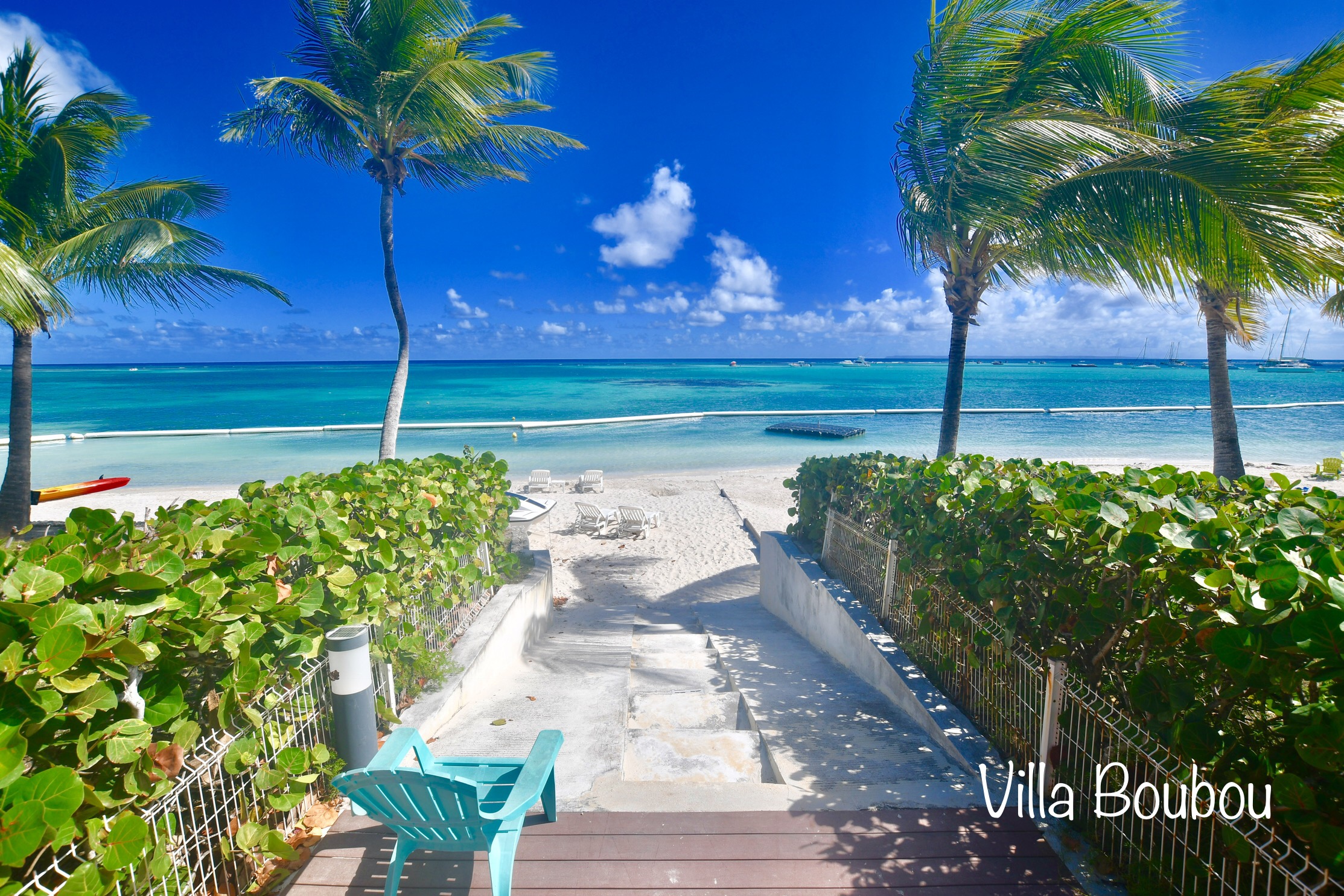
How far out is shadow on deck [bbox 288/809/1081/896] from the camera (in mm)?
2439

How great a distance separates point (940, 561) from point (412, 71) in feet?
29.5

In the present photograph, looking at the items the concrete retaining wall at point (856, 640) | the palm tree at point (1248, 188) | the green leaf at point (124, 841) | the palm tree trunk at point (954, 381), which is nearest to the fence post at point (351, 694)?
the green leaf at point (124, 841)

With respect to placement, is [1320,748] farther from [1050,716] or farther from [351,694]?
[351,694]

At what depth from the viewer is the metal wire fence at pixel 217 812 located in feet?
6.25

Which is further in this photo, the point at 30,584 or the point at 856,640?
the point at 856,640

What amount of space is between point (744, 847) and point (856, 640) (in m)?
2.97

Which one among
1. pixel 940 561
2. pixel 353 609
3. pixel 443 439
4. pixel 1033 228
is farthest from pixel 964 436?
pixel 353 609

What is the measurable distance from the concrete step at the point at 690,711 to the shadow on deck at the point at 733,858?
5.66 ft

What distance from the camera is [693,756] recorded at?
12.8ft

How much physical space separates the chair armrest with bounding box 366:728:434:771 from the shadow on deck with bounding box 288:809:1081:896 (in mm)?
331

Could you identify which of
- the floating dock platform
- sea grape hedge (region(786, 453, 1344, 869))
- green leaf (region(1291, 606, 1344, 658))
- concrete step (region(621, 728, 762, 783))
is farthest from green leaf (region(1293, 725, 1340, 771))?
the floating dock platform

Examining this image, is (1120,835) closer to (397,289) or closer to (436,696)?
(436,696)

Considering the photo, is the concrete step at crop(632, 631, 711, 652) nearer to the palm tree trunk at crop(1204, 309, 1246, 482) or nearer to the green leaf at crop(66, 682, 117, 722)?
the green leaf at crop(66, 682, 117, 722)

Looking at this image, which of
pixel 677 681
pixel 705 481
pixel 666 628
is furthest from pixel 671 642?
pixel 705 481
